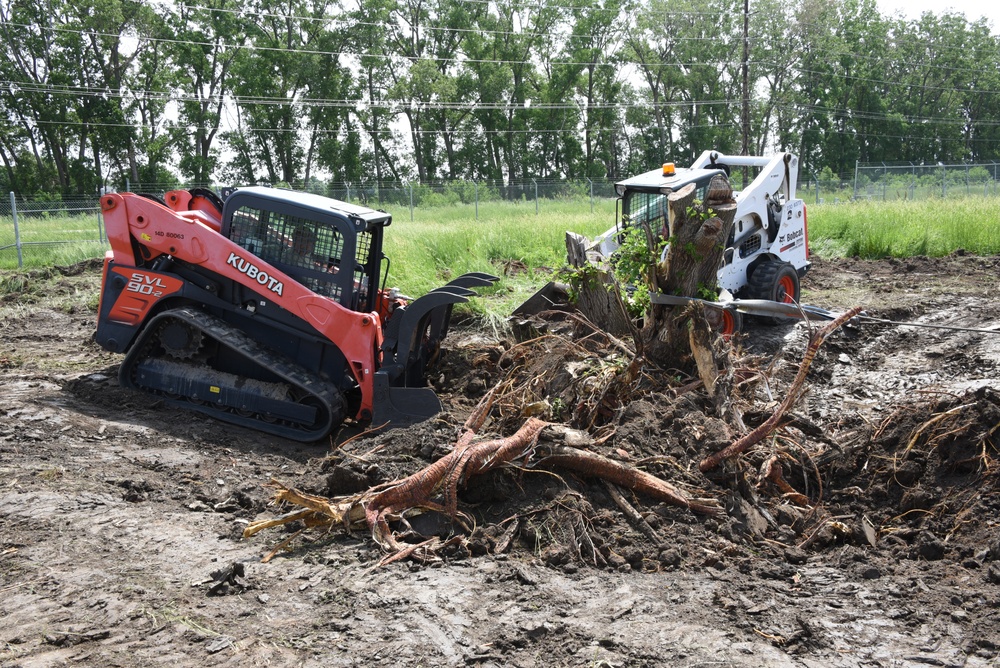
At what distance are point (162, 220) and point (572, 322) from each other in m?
3.74

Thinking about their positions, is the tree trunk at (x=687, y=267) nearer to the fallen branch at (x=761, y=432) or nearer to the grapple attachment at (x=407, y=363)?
the fallen branch at (x=761, y=432)

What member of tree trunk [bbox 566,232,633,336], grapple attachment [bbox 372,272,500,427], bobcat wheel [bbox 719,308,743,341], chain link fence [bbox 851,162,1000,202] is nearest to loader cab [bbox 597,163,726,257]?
bobcat wheel [bbox 719,308,743,341]

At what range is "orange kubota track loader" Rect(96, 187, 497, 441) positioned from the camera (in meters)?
6.84

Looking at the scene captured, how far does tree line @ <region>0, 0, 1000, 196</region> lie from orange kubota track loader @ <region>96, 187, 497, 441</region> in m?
27.1

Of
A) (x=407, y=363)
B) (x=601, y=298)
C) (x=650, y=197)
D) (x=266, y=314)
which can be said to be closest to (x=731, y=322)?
(x=650, y=197)

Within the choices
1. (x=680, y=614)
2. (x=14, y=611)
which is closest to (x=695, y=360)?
(x=680, y=614)

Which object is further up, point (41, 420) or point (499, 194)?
point (499, 194)

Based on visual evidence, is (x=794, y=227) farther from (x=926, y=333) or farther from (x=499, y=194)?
(x=499, y=194)

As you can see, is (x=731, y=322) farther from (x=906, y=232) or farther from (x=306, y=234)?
(x=906, y=232)

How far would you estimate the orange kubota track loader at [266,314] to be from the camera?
6.84 m

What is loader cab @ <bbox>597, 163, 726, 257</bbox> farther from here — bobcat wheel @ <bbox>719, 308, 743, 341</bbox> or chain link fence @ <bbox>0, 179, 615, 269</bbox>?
chain link fence @ <bbox>0, 179, 615, 269</bbox>

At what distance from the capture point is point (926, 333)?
9.28 meters

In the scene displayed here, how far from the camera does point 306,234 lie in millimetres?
7035

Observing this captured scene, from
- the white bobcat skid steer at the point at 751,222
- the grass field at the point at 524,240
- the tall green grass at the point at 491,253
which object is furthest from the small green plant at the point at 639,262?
the grass field at the point at 524,240
